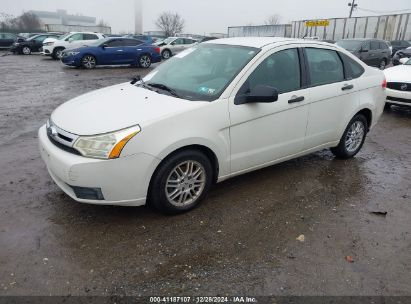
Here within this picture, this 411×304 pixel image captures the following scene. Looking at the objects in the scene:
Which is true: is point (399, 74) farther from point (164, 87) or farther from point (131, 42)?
point (131, 42)

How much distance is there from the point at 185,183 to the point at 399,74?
714 centimetres

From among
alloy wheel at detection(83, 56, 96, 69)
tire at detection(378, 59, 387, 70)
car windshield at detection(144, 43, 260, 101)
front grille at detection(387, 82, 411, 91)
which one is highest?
car windshield at detection(144, 43, 260, 101)

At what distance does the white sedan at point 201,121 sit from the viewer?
10.1 ft

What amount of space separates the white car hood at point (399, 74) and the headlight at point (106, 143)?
283 inches

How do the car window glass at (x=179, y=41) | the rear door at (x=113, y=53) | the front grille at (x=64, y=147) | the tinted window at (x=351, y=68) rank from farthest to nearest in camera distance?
the car window glass at (x=179, y=41) → the rear door at (x=113, y=53) → the tinted window at (x=351, y=68) → the front grille at (x=64, y=147)

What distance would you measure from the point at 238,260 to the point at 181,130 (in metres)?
1.24

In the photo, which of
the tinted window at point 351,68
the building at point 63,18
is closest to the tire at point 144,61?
the tinted window at point 351,68

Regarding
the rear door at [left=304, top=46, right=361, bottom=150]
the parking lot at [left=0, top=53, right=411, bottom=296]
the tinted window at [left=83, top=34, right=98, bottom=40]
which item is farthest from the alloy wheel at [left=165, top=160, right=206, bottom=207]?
the tinted window at [left=83, top=34, right=98, bottom=40]

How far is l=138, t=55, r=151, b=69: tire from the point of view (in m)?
17.7

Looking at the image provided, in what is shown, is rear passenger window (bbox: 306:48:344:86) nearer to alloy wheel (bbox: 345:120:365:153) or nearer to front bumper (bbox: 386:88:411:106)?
alloy wheel (bbox: 345:120:365:153)

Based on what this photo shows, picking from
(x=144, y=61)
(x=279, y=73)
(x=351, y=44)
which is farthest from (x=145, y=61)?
(x=279, y=73)

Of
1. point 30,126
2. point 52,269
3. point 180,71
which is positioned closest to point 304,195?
point 180,71

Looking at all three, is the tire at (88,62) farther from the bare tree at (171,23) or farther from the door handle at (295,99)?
the bare tree at (171,23)

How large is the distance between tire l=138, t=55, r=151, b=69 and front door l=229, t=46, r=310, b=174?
14514 mm
